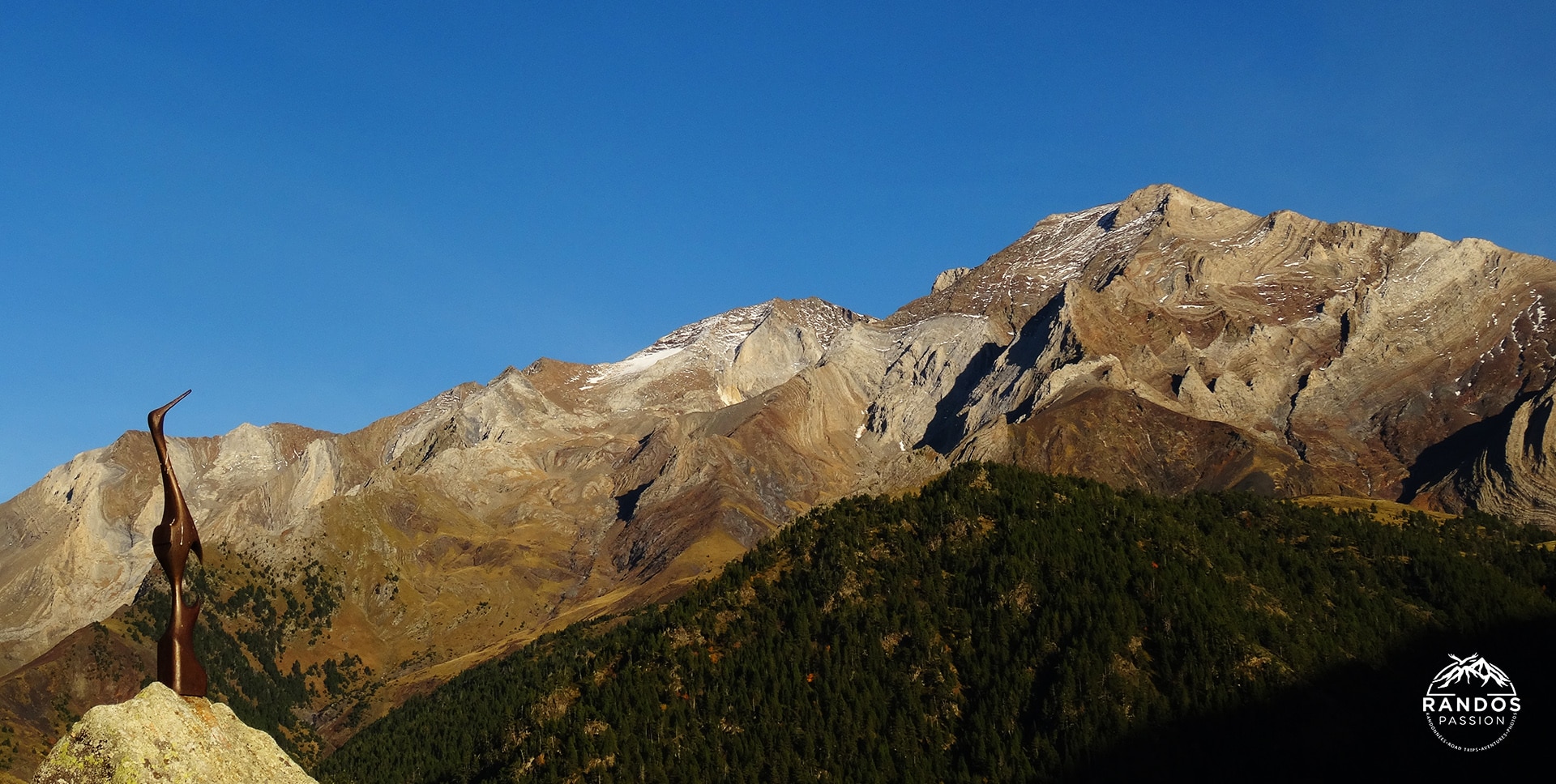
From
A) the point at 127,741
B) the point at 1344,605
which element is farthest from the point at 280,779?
the point at 1344,605

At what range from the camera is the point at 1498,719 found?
127m

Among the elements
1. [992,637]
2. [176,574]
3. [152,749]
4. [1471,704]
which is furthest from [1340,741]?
[152,749]

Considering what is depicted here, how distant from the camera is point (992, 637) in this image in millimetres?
144125

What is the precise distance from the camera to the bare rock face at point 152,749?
85.8 feet

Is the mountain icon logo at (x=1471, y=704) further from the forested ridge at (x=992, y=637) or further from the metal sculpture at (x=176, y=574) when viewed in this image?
the metal sculpture at (x=176, y=574)

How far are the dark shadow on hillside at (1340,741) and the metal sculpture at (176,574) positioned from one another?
104453mm

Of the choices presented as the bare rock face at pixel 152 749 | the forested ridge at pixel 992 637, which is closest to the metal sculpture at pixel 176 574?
the bare rock face at pixel 152 749

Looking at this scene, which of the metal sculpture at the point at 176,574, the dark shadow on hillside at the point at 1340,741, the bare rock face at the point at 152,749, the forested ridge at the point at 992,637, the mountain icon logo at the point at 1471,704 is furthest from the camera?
the forested ridge at the point at 992,637

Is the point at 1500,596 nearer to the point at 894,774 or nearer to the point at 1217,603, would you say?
the point at 1217,603

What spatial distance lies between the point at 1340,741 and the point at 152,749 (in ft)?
388

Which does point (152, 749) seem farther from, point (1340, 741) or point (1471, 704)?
point (1471, 704)

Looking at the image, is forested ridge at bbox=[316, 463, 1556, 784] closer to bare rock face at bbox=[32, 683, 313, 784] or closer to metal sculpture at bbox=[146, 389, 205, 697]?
metal sculpture at bbox=[146, 389, 205, 697]

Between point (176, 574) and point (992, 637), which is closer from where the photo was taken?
point (176, 574)

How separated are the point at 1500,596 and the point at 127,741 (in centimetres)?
15778
